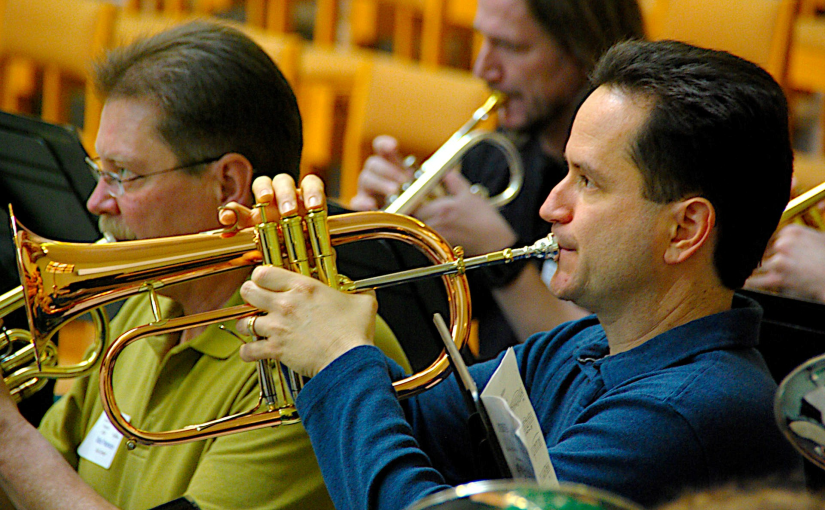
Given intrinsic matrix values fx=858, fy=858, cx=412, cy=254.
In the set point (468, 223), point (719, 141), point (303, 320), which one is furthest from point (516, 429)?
point (468, 223)

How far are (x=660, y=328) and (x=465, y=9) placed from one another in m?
3.15

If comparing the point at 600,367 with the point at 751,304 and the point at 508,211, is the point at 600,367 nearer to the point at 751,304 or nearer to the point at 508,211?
the point at 751,304

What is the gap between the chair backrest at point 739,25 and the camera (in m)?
2.92

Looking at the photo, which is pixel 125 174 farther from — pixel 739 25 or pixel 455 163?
pixel 739 25

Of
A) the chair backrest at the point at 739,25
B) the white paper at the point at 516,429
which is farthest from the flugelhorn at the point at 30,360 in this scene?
the chair backrest at the point at 739,25

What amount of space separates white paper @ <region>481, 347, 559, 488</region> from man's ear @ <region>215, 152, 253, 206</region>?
0.69m

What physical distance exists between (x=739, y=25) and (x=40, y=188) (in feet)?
7.51

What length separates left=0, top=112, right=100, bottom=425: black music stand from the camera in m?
1.78

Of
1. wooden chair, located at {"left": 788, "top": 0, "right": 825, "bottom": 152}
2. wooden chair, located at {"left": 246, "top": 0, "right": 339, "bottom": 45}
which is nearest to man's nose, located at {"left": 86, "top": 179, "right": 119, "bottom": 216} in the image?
wooden chair, located at {"left": 788, "top": 0, "right": 825, "bottom": 152}

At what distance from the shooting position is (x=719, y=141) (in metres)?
1.08

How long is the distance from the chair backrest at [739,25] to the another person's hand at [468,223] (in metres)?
1.19

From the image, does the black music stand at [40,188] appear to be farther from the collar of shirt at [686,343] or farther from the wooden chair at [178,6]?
the wooden chair at [178,6]

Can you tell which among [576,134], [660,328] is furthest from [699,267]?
[576,134]

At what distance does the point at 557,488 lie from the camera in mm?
531
